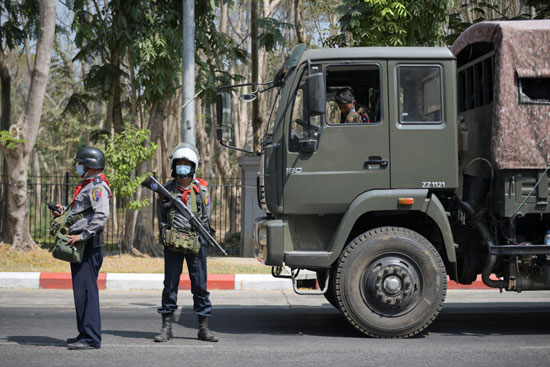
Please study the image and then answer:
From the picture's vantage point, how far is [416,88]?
661cm

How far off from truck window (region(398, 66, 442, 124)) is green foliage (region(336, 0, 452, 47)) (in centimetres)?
742

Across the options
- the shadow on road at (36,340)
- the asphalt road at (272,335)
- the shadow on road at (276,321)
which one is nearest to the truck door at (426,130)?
the asphalt road at (272,335)

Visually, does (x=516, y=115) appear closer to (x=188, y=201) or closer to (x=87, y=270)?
(x=188, y=201)

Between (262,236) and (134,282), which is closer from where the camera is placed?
(262,236)

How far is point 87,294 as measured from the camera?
19.2 ft

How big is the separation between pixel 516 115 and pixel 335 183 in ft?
5.88

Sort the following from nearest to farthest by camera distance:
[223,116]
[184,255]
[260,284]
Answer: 1. [184,255]
2. [223,116]
3. [260,284]

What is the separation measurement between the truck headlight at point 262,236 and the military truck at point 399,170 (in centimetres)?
4

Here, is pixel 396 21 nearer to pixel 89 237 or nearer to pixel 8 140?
pixel 8 140

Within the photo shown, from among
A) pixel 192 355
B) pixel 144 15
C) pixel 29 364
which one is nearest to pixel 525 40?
pixel 192 355

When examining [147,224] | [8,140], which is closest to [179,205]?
[8,140]

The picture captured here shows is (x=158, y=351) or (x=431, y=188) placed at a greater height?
(x=431, y=188)

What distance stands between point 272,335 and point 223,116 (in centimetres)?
219

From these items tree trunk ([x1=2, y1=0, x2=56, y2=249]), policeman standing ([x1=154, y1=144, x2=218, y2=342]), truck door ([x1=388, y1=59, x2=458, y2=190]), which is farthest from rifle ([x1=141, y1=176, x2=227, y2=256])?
tree trunk ([x1=2, y1=0, x2=56, y2=249])
